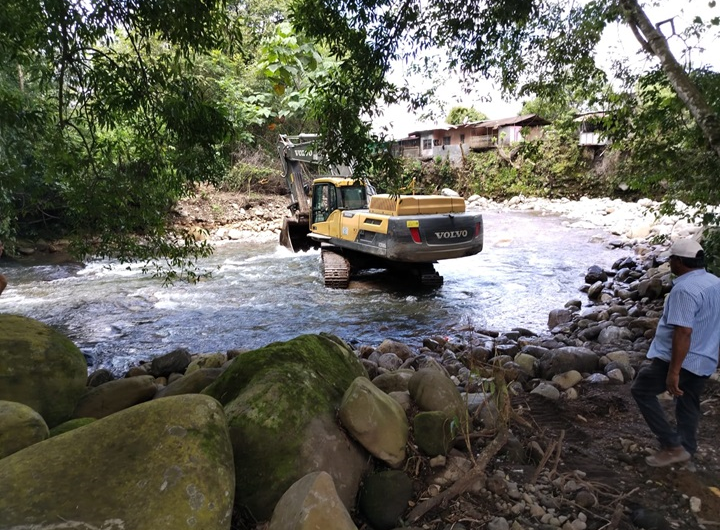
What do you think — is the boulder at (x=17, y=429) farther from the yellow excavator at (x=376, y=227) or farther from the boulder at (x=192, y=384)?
the yellow excavator at (x=376, y=227)

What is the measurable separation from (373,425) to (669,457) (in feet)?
5.59

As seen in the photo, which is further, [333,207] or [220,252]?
[220,252]

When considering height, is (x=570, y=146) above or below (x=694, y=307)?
above

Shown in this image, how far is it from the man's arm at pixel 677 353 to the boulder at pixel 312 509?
1929 millimetres

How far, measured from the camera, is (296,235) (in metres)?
12.6

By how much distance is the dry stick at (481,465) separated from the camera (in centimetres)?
235

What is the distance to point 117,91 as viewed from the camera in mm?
4402

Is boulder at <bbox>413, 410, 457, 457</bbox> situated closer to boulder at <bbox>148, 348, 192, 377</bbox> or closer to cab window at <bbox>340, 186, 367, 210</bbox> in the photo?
boulder at <bbox>148, 348, 192, 377</bbox>

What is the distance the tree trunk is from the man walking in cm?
229

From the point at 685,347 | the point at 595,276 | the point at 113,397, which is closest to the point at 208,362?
the point at 113,397

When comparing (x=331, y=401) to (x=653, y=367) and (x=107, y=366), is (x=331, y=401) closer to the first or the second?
(x=653, y=367)

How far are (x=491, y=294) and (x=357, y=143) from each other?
5611 mm

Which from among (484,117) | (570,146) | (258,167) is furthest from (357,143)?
(484,117)

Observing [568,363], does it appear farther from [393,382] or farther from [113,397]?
[113,397]
